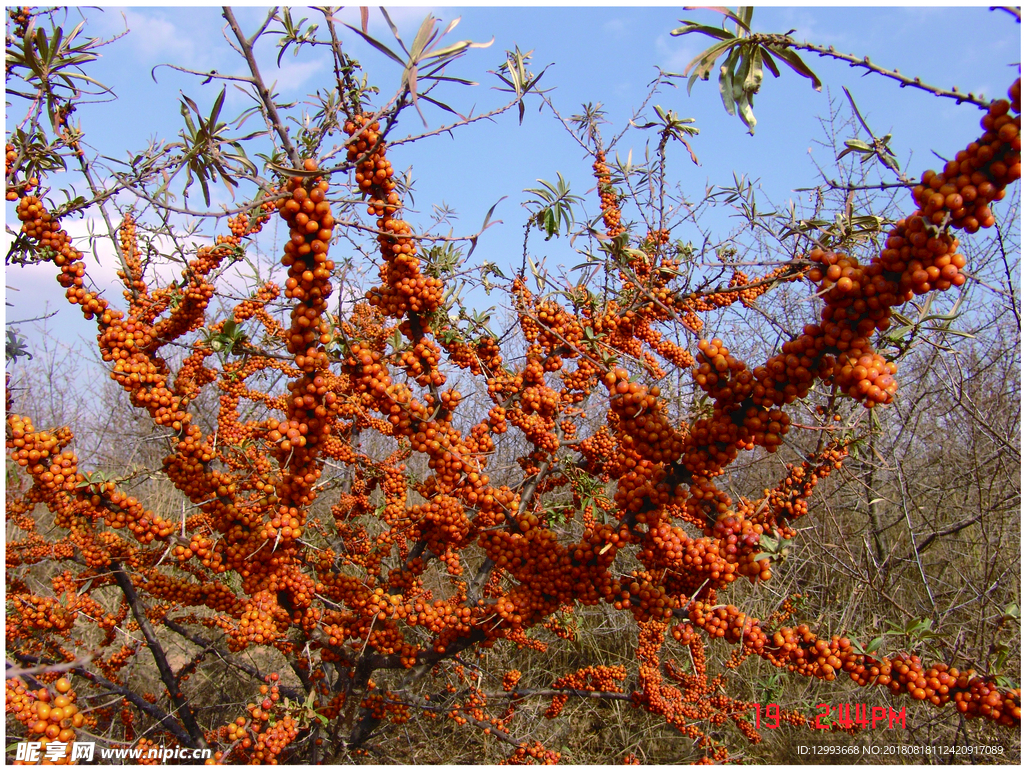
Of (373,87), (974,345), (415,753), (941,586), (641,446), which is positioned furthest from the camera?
(974,345)

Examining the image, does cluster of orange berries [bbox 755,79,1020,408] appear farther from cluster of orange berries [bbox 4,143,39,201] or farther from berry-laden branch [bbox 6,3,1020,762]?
cluster of orange berries [bbox 4,143,39,201]

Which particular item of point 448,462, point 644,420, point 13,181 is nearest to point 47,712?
→ point 448,462

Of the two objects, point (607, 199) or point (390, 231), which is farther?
point (607, 199)

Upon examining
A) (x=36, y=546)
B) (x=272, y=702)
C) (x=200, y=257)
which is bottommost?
(x=272, y=702)

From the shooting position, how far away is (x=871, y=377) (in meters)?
1.25

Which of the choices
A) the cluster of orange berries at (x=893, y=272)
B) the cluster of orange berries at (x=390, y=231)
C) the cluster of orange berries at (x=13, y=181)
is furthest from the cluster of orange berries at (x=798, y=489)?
the cluster of orange berries at (x=13, y=181)

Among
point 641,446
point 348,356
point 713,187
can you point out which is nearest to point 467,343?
point 348,356

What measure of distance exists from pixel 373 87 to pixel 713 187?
181 cm

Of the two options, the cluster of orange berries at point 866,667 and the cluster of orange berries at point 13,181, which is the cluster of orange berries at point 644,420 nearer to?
the cluster of orange berries at point 866,667

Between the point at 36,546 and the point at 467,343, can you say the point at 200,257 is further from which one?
the point at 36,546

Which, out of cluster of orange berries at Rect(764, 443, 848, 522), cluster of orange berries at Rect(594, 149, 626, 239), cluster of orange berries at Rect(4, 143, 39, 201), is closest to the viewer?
cluster of orange berries at Rect(764, 443, 848, 522)

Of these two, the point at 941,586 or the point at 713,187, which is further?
the point at 941,586
